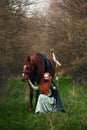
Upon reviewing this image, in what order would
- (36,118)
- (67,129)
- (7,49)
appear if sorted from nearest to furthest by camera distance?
(67,129)
(36,118)
(7,49)

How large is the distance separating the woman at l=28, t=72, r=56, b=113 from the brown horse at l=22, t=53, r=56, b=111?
361 mm

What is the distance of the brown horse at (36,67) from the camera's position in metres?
12.6

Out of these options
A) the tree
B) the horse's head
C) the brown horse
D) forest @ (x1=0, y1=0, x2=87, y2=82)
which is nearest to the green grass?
the brown horse

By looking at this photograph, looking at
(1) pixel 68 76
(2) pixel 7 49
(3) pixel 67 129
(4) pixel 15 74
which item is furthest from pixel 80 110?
(1) pixel 68 76

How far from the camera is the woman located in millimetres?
12328

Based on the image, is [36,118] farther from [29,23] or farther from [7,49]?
[29,23]

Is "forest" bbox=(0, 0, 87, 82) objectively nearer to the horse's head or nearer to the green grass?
the green grass

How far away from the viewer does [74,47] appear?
2388cm

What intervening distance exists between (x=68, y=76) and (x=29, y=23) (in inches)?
274

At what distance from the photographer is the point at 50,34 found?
29219mm

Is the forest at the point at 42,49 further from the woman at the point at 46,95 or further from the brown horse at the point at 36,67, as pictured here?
the brown horse at the point at 36,67

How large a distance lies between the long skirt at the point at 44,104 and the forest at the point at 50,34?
6.14 metres

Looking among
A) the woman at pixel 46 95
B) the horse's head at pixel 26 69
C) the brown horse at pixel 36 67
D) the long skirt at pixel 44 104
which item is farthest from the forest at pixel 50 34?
the long skirt at pixel 44 104

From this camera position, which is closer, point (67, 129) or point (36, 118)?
point (67, 129)
